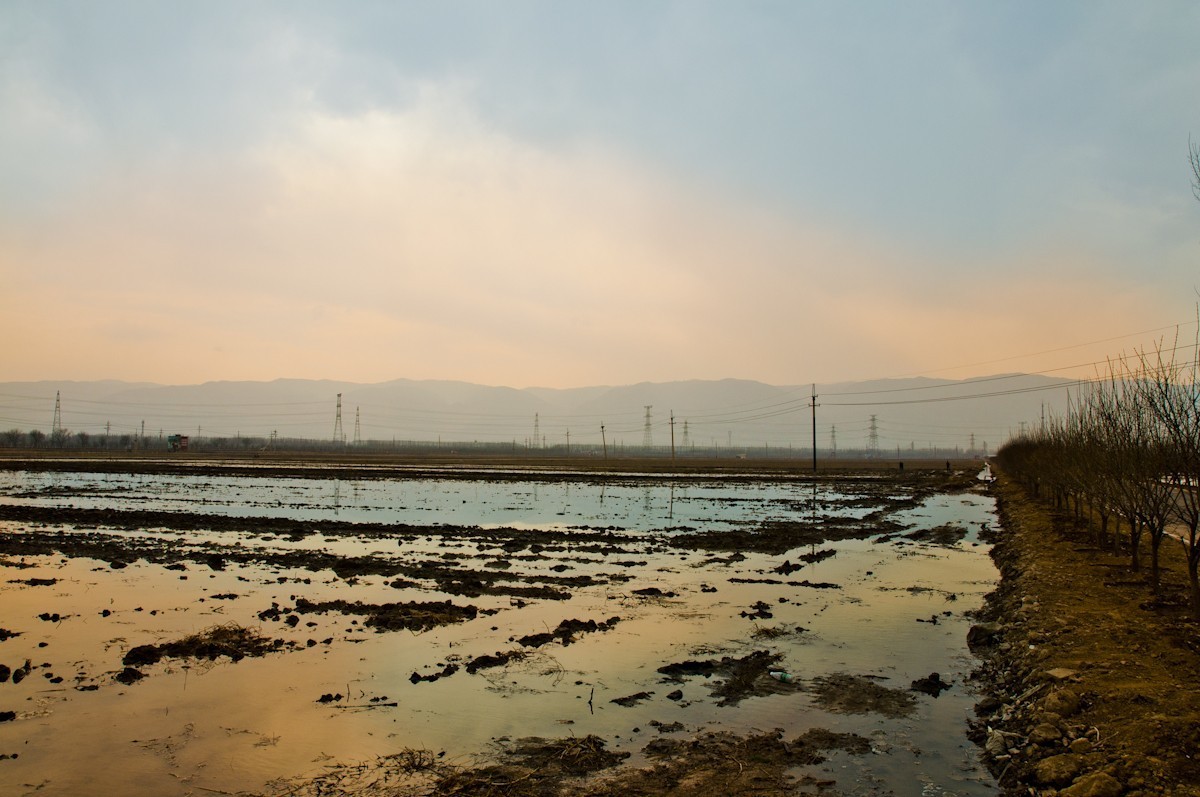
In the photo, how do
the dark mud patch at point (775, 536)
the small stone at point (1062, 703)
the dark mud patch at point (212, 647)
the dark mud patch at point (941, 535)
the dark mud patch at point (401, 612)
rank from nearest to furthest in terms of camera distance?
the small stone at point (1062, 703) < the dark mud patch at point (212, 647) < the dark mud patch at point (401, 612) < the dark mud patch at point (775, 536) < the dark mud patch at point (941, 535)

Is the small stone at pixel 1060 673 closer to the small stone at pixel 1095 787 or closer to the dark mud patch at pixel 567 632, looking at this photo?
the small stone at pixel 1095 787

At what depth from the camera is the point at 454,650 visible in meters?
11.8

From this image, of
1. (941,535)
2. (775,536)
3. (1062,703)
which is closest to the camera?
(1062,703)

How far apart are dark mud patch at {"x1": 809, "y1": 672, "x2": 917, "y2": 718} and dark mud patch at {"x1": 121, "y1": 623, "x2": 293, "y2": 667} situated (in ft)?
27.5

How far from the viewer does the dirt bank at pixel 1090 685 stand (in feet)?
22.9

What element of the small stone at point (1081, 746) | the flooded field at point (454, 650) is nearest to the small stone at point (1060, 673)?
the flooded field at point (454, 650)

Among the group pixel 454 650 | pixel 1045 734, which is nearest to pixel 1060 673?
pixel 1045 734

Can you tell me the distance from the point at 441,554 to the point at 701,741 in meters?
14.8

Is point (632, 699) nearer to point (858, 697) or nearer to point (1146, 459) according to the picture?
point (858, 697)

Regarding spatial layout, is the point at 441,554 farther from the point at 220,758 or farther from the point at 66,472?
the point at 66,472

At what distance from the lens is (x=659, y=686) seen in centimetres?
1020

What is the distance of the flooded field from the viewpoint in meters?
7.98

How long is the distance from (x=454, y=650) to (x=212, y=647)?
12.7ft

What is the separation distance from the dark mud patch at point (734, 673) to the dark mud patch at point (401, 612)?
473cm
